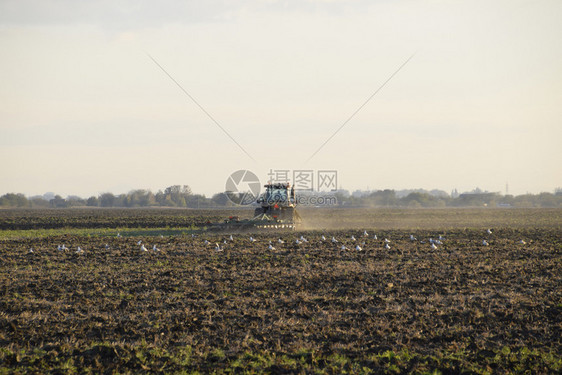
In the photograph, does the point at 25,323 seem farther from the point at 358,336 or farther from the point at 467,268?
the point at 467,268

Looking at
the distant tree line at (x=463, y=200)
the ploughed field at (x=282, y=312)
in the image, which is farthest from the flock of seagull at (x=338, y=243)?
the distant tree line at (x=463, y=200)

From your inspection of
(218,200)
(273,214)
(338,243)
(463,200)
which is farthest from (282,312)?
(463,200)

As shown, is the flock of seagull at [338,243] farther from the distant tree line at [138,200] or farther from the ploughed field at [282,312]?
the distant tree line at [138,200]

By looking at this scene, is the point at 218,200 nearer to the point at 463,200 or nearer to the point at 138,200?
the point at 138,200

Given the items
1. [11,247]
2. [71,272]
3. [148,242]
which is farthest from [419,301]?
[11,247]

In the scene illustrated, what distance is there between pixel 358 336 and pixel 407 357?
4.23 feet

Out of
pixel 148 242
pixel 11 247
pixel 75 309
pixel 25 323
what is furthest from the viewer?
pixel 148 242

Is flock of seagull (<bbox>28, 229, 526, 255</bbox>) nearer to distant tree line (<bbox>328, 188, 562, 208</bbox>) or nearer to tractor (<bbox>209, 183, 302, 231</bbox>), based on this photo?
tractor (<bbox>209, 183, 302, 231</bbox>)

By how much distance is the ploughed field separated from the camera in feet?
28.0

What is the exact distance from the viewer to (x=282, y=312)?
37.3ft

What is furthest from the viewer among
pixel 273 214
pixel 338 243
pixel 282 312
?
pixel 273 214

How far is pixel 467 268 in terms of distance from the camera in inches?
670

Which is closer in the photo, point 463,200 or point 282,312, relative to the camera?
→ point 282,312

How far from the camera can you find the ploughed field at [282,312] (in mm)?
8539
